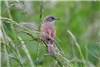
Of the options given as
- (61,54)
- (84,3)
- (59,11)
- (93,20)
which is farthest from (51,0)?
(61,54)

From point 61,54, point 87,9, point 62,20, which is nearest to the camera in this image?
point 61,54

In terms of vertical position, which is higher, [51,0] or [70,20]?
[51,0]

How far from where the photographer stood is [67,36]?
5438 millimetres

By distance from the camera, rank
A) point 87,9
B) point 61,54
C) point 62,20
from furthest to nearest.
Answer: point 87,9 → point 62,20 → point 61,54

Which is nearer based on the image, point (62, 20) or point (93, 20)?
point (62, 20)

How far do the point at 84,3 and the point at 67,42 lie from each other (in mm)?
1244

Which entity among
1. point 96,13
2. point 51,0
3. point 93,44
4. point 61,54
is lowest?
point 93,44

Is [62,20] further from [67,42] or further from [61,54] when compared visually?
[61,54]

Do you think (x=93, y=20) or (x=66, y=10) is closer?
(x=66, y=10)

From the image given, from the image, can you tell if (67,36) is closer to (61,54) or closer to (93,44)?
(93,44)

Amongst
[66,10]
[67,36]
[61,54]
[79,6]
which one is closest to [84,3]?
[79,6]

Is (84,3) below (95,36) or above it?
above

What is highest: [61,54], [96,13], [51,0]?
[61,54]

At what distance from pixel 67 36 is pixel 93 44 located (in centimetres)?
65
